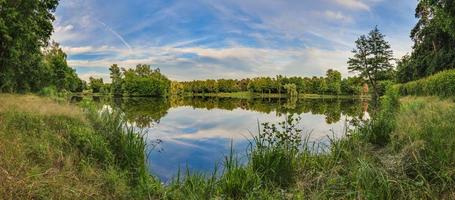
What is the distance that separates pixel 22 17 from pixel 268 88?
325ft

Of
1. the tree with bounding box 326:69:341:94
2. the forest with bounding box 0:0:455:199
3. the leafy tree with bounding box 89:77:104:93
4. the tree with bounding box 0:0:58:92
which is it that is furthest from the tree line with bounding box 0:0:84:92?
the leafy tree with bounding box 89:77:104:93

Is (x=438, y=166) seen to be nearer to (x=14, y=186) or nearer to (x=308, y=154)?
(x=308, y=154)

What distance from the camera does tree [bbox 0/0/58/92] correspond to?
78.8 feet

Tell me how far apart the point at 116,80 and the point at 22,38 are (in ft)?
292

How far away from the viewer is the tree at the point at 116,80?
110 m

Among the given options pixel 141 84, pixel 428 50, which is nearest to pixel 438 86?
pixel 428 50

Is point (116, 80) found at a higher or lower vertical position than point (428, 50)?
lower

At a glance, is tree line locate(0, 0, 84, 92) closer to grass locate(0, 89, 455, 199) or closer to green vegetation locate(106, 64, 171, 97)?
grass locate(0, 89, 455, 199)

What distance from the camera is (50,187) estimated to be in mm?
4891

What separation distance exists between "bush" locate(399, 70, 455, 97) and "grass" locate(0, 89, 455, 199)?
1021 cm

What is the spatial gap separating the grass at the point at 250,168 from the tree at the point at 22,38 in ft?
58.1

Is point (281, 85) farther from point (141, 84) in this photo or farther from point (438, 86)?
point (438, 86)

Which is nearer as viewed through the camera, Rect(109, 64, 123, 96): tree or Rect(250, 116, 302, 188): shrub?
Rect(250, 116, 302, 188): shrub

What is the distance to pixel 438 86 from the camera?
1928 cm
